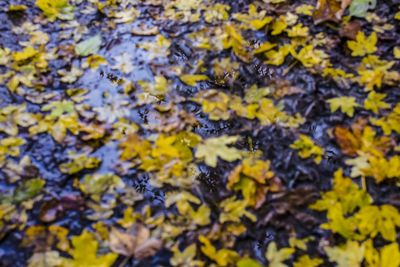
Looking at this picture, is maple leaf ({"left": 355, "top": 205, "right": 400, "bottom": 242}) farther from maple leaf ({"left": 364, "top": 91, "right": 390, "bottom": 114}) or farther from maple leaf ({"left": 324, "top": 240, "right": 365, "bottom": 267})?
maple leaf ({"left": 364, "top": 91, "right": 390, "bottom": 114})

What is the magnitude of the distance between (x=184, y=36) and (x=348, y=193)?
138 centimetres

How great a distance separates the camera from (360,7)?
2639 millimetres

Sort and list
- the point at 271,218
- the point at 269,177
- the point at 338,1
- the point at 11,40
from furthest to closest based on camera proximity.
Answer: the point at 338,1
the point at 11,40
the point at 269,177
the point at 271,218

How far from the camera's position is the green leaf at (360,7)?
2615 millimetres

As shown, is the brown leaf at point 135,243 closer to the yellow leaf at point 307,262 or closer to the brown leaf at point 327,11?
the yellow leaf at point 307,262

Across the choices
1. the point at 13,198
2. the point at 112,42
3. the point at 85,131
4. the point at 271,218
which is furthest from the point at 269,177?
the point at 112,42

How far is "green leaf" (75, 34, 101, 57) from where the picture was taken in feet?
8.02

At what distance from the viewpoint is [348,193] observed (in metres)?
1.73

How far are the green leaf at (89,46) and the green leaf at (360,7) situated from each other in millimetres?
1581

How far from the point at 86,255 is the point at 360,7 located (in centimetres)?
219

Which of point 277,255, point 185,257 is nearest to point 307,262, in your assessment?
point 277,255

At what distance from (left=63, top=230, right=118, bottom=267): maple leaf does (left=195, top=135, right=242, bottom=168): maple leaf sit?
59cm

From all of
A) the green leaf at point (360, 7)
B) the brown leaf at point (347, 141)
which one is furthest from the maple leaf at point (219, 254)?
the green leaf at point (360, 7)

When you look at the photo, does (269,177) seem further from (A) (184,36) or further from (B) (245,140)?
(A) (184,36)
